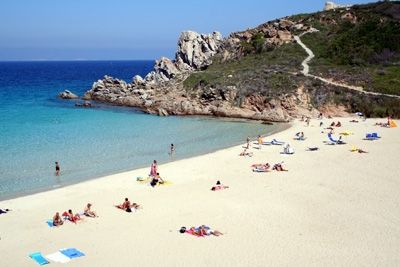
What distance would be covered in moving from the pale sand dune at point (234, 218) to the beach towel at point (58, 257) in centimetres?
43

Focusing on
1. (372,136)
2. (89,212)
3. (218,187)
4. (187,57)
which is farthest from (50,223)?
(187,57)

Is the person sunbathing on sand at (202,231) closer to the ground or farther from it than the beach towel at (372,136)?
closer to the ground

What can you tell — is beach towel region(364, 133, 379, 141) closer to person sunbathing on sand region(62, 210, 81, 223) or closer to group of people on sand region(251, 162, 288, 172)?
group of people on sand region(251, 162, 288, 172)

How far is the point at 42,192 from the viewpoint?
21.8 metres

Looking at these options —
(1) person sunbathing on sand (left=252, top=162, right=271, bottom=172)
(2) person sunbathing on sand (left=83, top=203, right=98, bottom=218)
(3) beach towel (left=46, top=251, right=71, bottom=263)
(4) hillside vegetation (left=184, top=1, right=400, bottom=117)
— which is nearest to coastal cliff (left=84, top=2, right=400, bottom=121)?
(4) hillside vegetation (left=184, top=1, right=400, bottom=117)

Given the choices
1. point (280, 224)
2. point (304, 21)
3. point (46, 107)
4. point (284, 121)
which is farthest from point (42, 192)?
point (304, 21)

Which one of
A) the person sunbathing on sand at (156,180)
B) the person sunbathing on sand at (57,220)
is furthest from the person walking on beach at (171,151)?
the person sunbathing on sand at (57,220)

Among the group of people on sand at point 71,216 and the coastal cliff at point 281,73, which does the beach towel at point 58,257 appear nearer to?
the group of people on sand at point 71,216

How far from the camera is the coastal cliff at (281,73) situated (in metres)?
46.0

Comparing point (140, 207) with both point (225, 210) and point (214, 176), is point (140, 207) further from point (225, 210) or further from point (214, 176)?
point (214, 176)

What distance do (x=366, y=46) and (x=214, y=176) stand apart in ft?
142

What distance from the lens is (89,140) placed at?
34.9 meters

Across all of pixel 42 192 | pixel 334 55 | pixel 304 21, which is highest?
pixel 304 21

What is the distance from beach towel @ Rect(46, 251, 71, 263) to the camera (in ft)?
45.0
